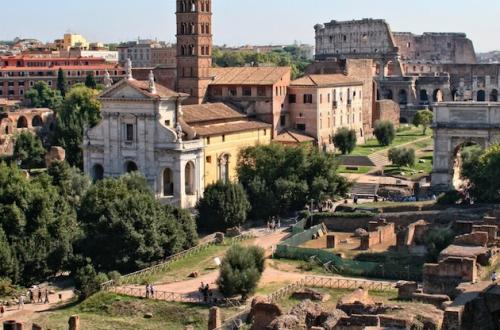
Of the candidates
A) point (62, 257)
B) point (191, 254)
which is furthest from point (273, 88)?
point (62, 257)

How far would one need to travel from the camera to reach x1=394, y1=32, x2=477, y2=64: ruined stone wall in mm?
176625

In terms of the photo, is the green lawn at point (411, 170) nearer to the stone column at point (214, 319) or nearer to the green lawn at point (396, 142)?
the green lawn at point (396, 142)

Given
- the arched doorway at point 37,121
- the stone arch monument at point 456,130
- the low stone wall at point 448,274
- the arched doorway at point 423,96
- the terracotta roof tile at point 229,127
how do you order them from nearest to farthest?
1. the low stone wall at point 448,274
2. the stone arch monument at point 456,130
3. the terracotta roof tile at point 229,127
4. the arched doorway at point 37,121
5. the arched doorway at point 423,96

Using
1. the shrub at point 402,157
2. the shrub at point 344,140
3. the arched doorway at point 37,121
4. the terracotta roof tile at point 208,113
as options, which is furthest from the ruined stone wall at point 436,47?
the terracotta roof tile at point 208,113

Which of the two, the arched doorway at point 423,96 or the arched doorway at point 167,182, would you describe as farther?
the arched doorway at point 423,96

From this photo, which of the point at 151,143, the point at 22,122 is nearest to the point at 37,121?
the point at 22,122

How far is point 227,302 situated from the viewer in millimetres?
39250

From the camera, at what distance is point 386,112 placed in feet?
332

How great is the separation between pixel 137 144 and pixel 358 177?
18396 millimetres

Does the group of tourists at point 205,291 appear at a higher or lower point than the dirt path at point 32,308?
higher

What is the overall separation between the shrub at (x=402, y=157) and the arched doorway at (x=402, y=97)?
52.1 metres

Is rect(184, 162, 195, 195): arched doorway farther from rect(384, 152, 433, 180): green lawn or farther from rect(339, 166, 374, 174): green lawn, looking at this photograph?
rect(384, 152, 433, 180): green lawn

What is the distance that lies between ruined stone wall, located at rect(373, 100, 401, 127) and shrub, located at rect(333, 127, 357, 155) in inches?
652

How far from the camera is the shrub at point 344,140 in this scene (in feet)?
256
